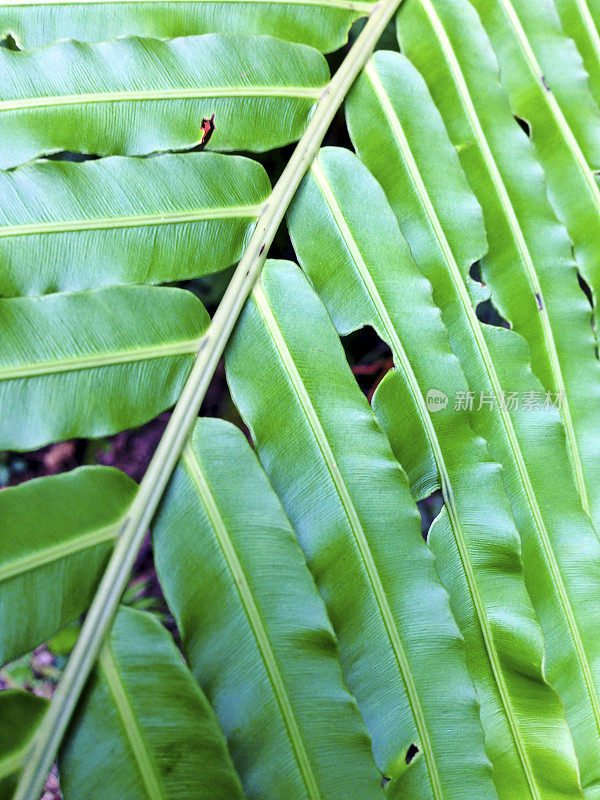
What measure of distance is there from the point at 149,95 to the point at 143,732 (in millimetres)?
536

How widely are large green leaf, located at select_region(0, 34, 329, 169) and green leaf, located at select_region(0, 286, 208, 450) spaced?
0.50 ft

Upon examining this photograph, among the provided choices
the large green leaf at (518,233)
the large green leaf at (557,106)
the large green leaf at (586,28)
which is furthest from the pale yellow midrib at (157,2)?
the large green leaf at (586,28)

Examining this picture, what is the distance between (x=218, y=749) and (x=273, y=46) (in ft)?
2.09

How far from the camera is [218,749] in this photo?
42 cm

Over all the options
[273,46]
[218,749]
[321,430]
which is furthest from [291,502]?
[273,46]

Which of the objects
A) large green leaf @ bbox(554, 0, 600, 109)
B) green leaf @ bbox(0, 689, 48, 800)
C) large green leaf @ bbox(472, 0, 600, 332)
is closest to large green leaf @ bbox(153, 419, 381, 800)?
green leaf @ bbox(0, 689, 48, 800)

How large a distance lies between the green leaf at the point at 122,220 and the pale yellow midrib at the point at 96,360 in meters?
0.06

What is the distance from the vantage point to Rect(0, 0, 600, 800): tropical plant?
419mm

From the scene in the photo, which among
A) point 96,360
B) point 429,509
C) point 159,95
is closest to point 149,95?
point 159,95

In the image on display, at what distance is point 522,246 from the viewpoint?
626 mm

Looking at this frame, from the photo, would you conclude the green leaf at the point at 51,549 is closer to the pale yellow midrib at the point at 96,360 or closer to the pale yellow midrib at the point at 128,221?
the pale yellow midrib at the point at 96,360

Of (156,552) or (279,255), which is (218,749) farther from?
(279,255)

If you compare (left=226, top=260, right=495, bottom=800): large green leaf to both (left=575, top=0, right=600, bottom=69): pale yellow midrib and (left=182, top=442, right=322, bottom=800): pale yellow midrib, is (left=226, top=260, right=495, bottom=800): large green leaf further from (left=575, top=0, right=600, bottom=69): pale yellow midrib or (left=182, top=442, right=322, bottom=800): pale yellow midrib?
(left=575, top=0, right=600, bottom=69): pale yellow midrib

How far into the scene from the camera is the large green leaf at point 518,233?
626 mm
